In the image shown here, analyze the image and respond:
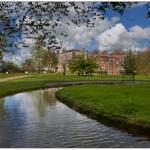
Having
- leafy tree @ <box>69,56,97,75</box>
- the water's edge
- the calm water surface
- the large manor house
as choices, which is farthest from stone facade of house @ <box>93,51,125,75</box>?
the calm water surface

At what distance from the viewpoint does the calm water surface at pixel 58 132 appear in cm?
826

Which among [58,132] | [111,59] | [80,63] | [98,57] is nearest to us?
[58,132]

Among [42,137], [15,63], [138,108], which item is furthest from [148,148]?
[138,108]

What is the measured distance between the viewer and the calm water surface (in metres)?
8.26

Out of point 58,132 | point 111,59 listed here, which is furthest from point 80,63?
point 58,132

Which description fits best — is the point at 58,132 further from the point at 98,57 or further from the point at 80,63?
the point at 80,63

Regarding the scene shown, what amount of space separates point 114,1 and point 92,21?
3.30 feet

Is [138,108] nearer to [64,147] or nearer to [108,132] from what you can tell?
[108,132]

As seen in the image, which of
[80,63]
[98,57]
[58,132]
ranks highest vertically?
[98,57]

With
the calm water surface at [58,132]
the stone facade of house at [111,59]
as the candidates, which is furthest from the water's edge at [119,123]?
the stone facade of house at [111,59]

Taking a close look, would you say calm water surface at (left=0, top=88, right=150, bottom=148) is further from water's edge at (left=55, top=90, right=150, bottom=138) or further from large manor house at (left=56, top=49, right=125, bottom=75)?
large manor house at (left=56, top=49, right=125, bottom=75)

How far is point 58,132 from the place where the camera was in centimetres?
944

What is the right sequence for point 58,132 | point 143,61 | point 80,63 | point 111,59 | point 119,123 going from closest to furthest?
point 58,132 < point 119,123 < point 111,59 < point 143,61 < point 80,63

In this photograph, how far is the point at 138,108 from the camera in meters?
12.3
